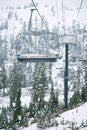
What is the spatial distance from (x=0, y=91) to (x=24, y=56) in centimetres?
6421

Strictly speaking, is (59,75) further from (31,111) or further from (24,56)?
(24,56)

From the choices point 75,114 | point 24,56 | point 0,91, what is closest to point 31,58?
point 24,56

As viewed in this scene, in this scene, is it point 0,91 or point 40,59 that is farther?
point 0,91

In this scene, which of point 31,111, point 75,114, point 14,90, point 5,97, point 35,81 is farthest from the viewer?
point 5,97

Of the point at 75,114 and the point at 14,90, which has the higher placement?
the point at 75,114

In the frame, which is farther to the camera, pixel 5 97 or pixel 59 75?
pixel 59 75

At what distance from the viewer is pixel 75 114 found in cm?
1689

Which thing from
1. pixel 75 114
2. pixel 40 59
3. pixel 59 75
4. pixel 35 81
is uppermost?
pixel 40 59

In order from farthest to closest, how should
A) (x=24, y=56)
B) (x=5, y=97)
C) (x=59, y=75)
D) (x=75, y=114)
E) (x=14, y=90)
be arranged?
1. (x=59, y=75)
2. (x=5, y=97)
3. (x=14, y=90)
4. (x=24, y=56)
5. (x=75, y=114)

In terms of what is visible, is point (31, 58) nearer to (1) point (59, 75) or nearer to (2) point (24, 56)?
(2) point (24, 56)

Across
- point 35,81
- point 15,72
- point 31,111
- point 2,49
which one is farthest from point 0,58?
point 31,111

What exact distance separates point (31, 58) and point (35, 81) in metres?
38.6

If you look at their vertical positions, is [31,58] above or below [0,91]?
above

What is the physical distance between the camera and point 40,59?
19969 mm
